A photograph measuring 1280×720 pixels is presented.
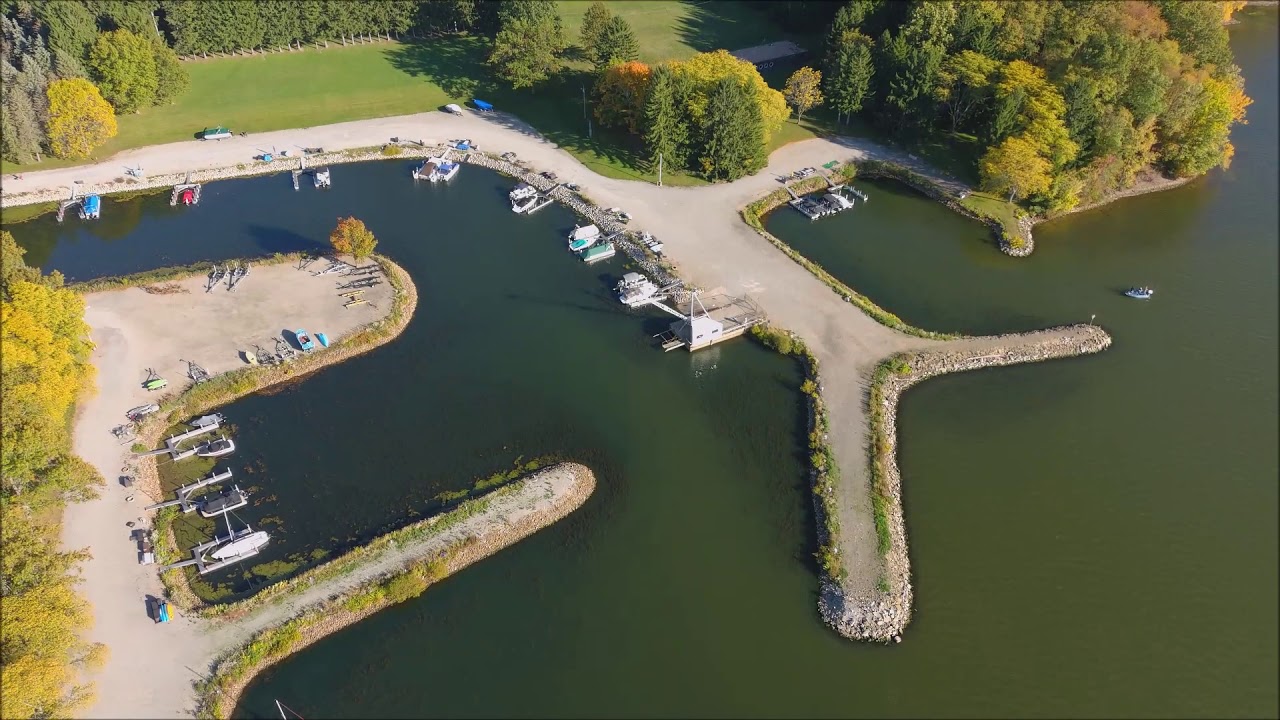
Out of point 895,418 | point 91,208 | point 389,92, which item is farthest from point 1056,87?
point 91,208

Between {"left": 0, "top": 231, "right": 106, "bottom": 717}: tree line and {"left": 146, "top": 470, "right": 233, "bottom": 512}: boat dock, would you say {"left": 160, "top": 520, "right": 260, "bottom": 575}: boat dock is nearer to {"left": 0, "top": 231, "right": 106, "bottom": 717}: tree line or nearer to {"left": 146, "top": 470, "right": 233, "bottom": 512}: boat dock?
{"left": 146, "top": 470, "right": 233, "bottom": 512}: boat dock

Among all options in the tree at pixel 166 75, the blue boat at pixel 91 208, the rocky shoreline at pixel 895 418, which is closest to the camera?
the rocky shoreline at pixel 895 418

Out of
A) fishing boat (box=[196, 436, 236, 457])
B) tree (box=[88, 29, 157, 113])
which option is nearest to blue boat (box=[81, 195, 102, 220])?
tree (box=[88, 29, 157, 113])

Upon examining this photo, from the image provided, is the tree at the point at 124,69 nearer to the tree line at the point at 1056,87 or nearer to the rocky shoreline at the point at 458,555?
the rocky shoreline at the point at 458,555

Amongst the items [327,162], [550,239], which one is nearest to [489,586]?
[550,239]

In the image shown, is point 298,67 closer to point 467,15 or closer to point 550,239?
point 467,15

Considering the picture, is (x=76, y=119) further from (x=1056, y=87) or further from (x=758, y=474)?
(x=1056, y=87)

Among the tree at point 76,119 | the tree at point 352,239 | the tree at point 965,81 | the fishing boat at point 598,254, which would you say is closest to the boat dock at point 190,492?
the tree at point 352,239
